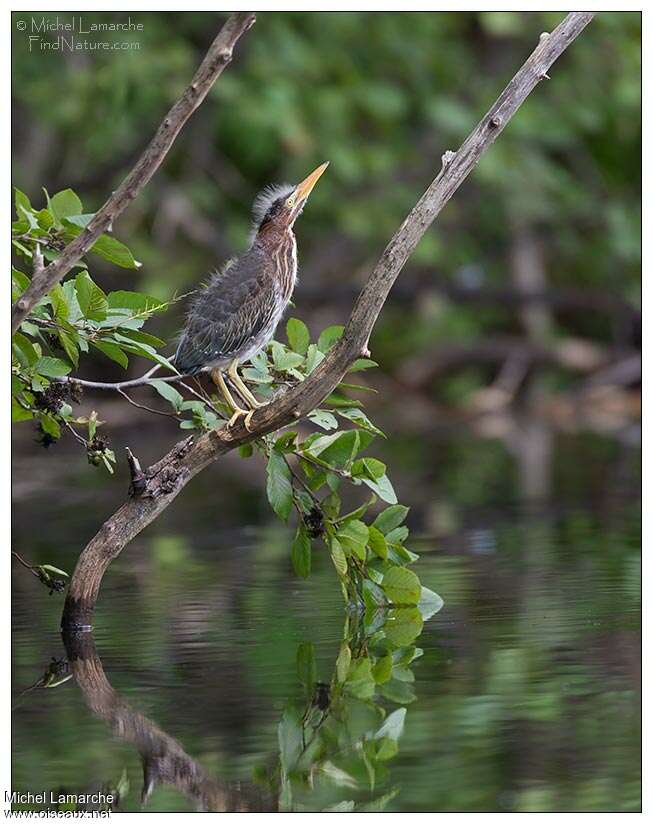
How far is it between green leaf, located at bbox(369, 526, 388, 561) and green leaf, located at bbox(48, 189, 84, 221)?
143cm

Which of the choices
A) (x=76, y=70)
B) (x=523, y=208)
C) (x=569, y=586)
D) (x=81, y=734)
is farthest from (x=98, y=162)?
(x=81, y=734)

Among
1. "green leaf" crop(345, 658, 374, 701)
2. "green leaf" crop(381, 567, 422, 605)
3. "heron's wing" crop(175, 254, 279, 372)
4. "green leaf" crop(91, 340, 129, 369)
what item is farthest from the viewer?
"heron's wing" crop(175, 254, 279, 372)

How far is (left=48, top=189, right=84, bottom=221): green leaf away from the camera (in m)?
4.40

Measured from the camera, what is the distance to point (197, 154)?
49.6 feet

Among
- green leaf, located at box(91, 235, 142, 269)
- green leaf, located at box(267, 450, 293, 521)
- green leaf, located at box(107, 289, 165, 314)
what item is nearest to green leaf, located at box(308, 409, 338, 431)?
green leaf, located at box(267, 450, 293, 521)

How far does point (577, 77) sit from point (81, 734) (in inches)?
508

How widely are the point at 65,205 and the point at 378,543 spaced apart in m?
1.52

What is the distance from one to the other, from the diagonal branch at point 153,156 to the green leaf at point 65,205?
618mm

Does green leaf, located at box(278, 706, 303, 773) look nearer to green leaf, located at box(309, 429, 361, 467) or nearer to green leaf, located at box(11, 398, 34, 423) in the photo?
green leaf, located at box(309, 429, 361, 467)

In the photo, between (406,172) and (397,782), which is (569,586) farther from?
(406,172)

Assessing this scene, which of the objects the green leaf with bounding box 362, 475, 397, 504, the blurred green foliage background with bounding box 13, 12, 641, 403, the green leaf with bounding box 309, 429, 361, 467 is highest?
the blurred green foliage background with bounding box 13, 12, 641, 403

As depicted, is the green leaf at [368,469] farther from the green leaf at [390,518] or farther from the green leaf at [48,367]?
the green leaf at [48,367]

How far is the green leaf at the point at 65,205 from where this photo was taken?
4.40 m

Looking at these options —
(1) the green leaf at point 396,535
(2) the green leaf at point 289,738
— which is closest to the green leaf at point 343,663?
(2) the green leaf at point 289,738
